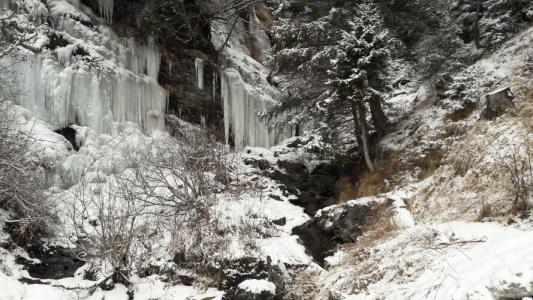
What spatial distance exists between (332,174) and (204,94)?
612 centimetres

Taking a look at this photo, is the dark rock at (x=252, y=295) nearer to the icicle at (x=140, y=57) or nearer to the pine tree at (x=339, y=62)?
the pine tree at (x=339, y=62)

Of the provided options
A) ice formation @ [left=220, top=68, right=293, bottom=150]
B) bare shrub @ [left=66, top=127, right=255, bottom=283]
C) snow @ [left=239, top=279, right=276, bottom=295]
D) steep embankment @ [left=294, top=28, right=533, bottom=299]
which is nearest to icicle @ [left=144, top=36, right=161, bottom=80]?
ice formation @ [left=220, top=68, right=293, bottom=150]

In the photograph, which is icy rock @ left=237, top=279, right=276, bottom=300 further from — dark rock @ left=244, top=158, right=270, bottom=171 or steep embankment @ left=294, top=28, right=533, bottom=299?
dark rock @ left=244, top=158, right=270, bottom=171

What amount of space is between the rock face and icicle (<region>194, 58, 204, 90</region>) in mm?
8497

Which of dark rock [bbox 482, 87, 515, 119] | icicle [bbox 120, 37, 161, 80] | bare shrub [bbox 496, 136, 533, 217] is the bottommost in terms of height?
bare shrub [bbox 496, 136, 533, 217]

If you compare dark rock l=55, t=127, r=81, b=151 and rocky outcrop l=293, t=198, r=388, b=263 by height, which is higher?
dark rock l=55, t=127, r=81, b=151

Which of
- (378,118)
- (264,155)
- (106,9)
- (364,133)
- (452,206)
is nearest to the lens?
(452,206)

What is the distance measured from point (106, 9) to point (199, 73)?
3963 millimetres

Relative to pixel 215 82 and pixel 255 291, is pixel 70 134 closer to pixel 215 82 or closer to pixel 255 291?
pixel 215 82

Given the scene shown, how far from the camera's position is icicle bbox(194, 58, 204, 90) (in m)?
17.9

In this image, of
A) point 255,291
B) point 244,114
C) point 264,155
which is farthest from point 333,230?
point 244,114

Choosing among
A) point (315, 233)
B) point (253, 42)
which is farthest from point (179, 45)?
point (315, 233)

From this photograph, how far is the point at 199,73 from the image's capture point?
17984 mm

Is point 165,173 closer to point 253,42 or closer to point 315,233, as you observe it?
point 315,233
